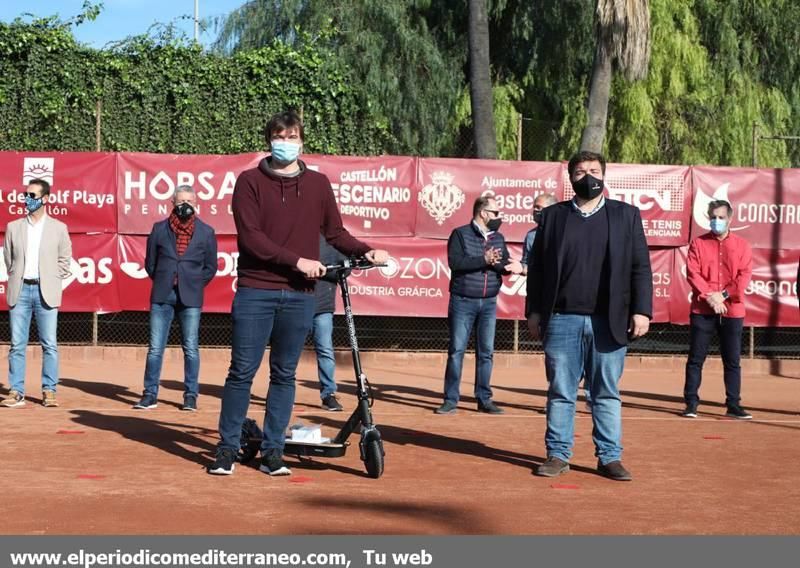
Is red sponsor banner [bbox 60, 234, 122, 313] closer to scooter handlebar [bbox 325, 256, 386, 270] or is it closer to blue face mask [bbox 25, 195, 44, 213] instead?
blue face mask [bbox 25, 195, 44, 213]

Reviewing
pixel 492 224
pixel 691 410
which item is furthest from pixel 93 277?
pixel 691 410

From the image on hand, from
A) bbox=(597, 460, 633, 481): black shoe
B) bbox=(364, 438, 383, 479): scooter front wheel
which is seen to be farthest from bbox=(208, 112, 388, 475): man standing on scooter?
bbox=(597, 460, 633, 481): black shoe

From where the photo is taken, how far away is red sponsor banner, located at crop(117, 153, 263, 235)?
56.3 feet

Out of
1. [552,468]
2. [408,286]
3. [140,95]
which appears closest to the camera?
[552,468]

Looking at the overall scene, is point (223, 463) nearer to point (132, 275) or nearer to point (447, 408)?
point (447, 408)

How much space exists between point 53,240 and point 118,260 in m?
4.74

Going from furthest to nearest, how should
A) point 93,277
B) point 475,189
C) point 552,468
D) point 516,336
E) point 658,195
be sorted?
1. point 516,336
2. point 658,195
3. point 475,189
4. point 93,277
5. point 552,468

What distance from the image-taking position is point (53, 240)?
40.6 feet

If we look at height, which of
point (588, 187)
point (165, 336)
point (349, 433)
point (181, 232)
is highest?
point (588, 187)

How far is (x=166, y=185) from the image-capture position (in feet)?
56.5

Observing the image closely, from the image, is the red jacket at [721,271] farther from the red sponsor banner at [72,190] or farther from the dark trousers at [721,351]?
the red sponsor banner at [72,190]

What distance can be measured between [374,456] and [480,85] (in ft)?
44.0

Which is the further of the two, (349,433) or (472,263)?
(472,263)

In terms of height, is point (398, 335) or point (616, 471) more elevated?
point (398, 335)
